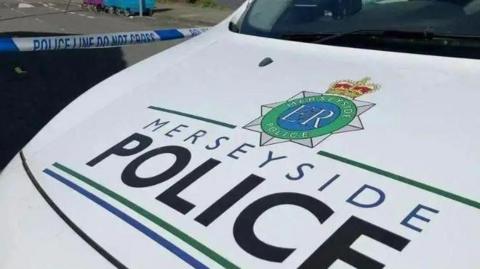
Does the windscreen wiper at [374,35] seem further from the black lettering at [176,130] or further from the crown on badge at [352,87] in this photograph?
the black lettering at [176,130]

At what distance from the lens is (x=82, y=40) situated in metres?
4.70

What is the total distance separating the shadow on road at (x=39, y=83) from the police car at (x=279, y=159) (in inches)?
124

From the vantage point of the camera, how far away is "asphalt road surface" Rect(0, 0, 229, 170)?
19.4 feet

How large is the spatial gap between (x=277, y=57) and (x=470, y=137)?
88 centimetres

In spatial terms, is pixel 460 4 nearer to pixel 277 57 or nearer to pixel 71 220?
pixel 277 57

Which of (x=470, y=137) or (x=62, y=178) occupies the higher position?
(x=470, y=137)

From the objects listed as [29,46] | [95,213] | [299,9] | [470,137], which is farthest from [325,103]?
[29,46]

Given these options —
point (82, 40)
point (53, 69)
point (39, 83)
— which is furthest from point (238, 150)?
point (53, 69)

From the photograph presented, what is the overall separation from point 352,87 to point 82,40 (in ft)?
11.3

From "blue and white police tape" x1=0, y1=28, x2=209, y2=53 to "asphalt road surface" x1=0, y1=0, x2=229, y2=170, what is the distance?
93 centimetres

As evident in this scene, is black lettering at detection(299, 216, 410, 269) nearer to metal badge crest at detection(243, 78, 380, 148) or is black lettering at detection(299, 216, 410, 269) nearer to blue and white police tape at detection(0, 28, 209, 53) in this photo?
metal badge crest at detection(243, 78, 380, 148)

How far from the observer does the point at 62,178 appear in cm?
174

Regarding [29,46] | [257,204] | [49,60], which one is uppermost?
[257,204]

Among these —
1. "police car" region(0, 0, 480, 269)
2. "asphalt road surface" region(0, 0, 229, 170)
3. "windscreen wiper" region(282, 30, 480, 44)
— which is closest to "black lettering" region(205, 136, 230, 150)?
"police car" region(0, 0, 480, 269)
